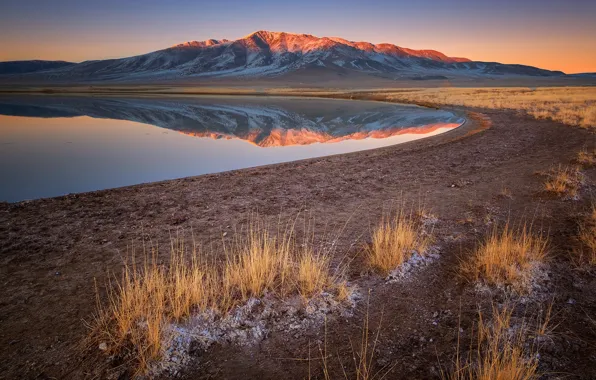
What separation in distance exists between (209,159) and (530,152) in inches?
464

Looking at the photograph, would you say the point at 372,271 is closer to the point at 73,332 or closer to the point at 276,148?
the point at 73,332

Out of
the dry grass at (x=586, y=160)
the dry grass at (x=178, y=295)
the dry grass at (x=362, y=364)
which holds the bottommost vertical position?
the dry grass at (x=362, y=364)

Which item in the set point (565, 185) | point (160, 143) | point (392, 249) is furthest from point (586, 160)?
point (160, 143)

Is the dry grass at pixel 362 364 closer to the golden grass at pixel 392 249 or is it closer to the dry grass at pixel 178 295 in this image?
the dry grass at pixel 178 295

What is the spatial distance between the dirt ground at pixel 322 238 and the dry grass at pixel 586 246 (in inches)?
5.2

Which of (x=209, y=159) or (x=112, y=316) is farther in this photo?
(x=209, y=159)

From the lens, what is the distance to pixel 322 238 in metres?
5.56

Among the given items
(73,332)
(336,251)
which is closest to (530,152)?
(336,251)

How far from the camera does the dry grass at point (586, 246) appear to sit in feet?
14.5

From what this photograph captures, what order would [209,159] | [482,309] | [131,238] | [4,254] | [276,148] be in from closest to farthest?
1. [482,309]
2. [4,254]
3. [131,238]
4. [209,159]
5. [276,148]

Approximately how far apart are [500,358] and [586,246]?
3058mm

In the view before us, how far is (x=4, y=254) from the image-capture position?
16.4 feet

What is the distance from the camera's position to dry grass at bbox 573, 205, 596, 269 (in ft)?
14.5

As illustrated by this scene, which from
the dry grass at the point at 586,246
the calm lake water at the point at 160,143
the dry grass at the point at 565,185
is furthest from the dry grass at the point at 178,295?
the calm lake water at the point at 160,143
